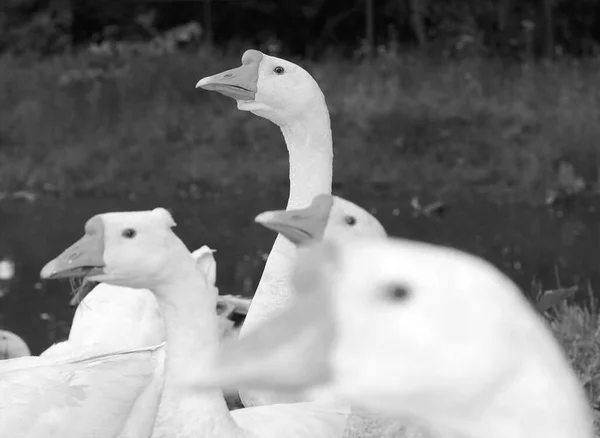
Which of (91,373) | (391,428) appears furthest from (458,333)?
(391,428)

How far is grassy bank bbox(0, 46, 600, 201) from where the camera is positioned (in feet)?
31.0

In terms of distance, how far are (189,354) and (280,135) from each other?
298 inches

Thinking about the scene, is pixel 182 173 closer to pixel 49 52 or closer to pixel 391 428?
pixel 49 52

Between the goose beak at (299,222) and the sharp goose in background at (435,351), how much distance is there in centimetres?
52

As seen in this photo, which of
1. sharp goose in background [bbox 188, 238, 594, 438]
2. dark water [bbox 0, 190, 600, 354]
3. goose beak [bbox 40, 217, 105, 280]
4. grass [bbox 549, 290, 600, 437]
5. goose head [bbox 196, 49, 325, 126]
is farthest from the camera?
dark water [bbox 0, 190, 600, 354]

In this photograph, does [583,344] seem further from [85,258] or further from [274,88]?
[85,258]

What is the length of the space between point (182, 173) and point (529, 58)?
4.35 m

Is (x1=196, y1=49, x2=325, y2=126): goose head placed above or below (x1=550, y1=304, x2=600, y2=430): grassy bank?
above

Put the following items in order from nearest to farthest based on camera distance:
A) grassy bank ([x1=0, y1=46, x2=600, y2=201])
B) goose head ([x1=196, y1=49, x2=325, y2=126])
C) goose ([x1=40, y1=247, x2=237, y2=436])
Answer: goose head ([x1=196, y1=49, x2=325, y2=126])
goose ([x1=40, y1=247, x2=237, y2=436])
grassy bank ([x1=0, y1=46, x2=600, y2=201])

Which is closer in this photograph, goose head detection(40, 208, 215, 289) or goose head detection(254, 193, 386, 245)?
goose head detection(254, 193, 386, 245)

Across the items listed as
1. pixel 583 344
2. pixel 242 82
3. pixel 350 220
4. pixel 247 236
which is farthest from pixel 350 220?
pixel 247 236

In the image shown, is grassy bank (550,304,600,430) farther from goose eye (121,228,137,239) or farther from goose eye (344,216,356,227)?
goose eye (121,228,137,239)

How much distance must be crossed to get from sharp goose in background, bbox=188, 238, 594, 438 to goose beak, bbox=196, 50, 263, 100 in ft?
7.36

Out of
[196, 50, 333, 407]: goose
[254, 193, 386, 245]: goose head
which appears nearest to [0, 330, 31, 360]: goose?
[196, 50, 333, 407]: goose
